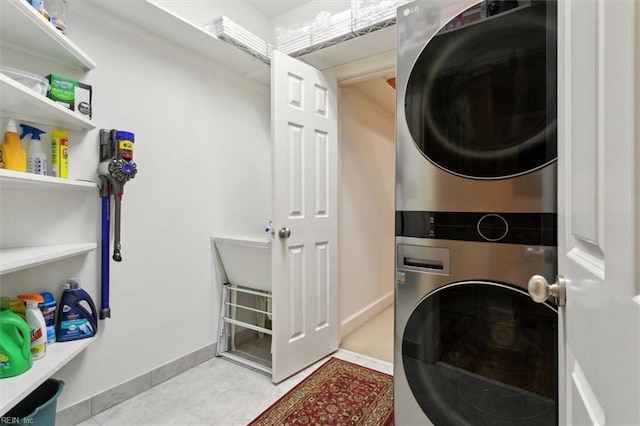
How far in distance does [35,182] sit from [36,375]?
71 cm

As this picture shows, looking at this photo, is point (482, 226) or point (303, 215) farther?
point (303, 215)

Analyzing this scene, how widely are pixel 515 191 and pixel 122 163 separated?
1.79m

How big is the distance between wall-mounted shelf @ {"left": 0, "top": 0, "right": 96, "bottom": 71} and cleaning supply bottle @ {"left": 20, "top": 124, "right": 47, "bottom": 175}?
0.36m

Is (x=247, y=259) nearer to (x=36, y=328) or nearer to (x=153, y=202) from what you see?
(x=153, y=202)

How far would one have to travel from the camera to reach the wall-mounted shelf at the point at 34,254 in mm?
1001

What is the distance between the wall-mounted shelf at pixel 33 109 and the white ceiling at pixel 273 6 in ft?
5.18

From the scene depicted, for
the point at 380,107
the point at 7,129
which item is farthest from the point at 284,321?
the point at 380,107

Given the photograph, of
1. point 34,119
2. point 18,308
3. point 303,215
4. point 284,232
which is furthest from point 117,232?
point 303,215

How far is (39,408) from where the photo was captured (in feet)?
3.79

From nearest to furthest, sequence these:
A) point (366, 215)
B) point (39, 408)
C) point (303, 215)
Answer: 1. point (39, 408)
2. point (303, 215)
3. point (366, 215)

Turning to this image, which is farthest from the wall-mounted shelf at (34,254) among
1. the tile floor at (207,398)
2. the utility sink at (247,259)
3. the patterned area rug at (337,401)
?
the patterned area rug at (337,401)

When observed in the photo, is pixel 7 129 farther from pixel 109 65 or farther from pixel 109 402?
pixel 109 402

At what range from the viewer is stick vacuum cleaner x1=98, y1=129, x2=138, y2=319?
5.16 feet

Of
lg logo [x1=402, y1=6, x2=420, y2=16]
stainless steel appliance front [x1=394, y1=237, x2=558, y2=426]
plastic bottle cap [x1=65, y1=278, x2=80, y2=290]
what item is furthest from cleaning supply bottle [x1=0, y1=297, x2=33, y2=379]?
lg logo [x1=402, y1=6, x2=420, y2=16]
